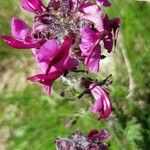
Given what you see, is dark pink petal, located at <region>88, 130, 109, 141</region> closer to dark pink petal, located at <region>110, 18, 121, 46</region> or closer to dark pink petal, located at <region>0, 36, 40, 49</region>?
dark pink petal, located at <region>110, 18, 121, 46</region>

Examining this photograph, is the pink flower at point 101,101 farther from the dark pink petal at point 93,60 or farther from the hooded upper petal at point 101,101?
the dark pink petal at point 93,60

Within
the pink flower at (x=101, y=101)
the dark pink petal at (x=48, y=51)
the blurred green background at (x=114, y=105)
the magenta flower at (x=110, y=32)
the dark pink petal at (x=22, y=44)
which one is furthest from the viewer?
the blurred green background at (x=114, y=105)

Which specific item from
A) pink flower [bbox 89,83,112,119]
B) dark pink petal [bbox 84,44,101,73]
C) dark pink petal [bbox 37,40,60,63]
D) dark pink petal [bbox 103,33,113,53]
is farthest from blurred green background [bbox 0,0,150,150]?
dark pink petal [bbox 37,40,60,63]

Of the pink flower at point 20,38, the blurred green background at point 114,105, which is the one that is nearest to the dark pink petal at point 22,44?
the pink flower at point 20,38

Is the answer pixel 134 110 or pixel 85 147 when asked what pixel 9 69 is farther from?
pixel 85 147

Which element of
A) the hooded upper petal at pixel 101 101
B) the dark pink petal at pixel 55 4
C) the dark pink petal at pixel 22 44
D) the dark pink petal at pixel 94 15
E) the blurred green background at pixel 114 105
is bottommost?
the blurred green background at pixel 114 105
